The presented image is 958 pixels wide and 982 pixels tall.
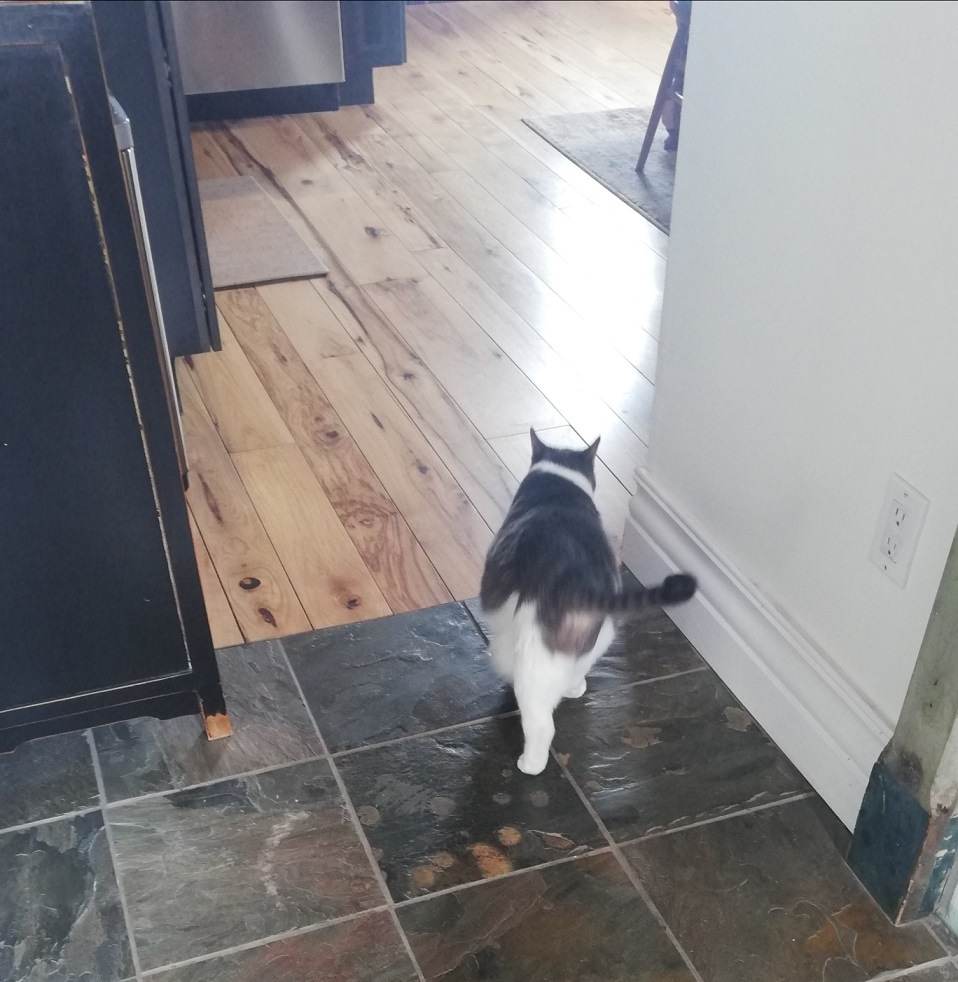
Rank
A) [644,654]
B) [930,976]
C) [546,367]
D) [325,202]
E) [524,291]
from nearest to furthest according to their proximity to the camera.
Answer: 1. [930,976]
2. [644,654]
3. [546,367]
4. [524,291]
5. [325,202]

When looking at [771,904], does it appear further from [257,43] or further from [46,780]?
[257,43]

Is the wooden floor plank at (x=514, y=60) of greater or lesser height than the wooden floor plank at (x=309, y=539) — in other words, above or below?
below

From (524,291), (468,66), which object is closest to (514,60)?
(468,66)

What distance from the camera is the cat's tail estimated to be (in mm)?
1429

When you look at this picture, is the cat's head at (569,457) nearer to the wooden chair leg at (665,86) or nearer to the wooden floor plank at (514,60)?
the wooden chair leg at (665,86)

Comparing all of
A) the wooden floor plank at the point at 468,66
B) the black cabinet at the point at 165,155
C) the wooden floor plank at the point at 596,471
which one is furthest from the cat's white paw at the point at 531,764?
the wooden floor plank at the point at 468,66

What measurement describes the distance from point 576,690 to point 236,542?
70cm

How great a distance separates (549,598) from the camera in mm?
1407

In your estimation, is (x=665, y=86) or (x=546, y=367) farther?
(x=665, y=86)

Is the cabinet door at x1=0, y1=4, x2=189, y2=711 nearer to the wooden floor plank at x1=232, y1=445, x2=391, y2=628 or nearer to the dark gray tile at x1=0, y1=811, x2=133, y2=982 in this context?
the dark gray tile at x1=0, y1=811, x2=133, y2=982

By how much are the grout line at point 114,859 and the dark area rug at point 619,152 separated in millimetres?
2246

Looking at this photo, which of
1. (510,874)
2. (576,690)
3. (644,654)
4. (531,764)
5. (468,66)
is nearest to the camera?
(510,874)

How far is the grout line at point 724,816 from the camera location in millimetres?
1456

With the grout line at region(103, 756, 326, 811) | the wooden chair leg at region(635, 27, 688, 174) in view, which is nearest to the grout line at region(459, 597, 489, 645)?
the grout line at region(103, 756, 326, 811)
